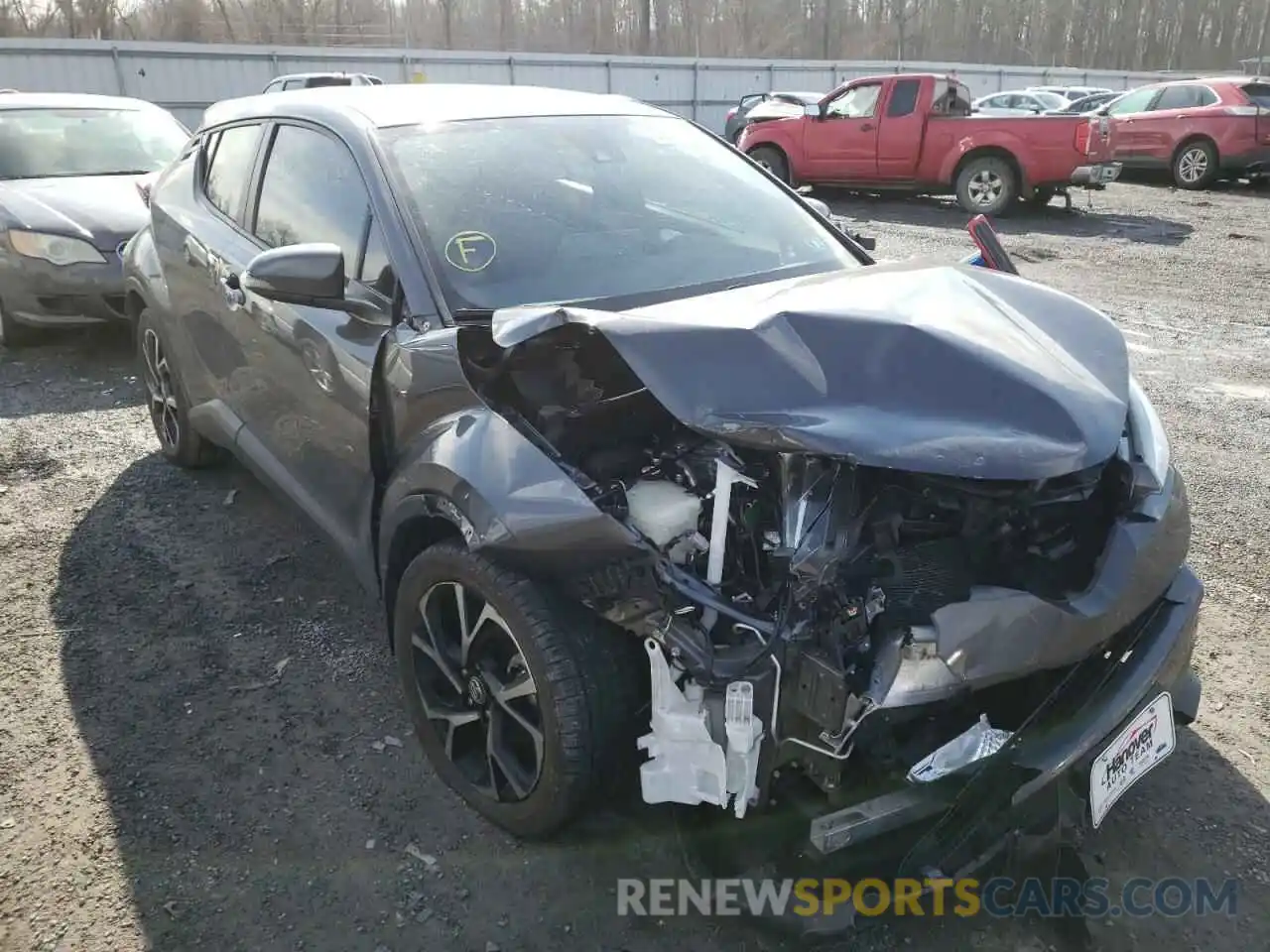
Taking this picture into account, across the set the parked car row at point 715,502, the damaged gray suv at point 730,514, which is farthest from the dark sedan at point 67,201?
the damaged gray suv at point 730,514

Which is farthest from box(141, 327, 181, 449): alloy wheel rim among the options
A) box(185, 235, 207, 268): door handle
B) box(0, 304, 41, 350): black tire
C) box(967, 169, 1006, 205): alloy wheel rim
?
box(967, 169, 1006, 205): alloy wheel rim

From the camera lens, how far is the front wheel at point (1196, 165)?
1503cm

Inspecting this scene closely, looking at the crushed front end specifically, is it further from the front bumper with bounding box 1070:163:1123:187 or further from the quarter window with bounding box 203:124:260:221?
the front bumper with bounding box 1070:163:1123:187

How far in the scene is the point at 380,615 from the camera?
3596mm

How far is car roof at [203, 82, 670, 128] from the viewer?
3256mm

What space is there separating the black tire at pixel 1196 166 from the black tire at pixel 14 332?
16.0m

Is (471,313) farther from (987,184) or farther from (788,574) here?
(987,184)

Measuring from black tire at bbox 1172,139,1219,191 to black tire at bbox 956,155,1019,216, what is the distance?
4460mm

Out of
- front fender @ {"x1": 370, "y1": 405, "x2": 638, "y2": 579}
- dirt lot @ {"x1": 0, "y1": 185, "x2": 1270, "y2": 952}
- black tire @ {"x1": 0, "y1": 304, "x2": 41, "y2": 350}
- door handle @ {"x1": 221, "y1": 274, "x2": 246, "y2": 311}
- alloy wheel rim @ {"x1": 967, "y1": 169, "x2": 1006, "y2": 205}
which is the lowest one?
dirt lot @ {"x1": 0, "y1": 185, "x2": 1270, "y2": 952}

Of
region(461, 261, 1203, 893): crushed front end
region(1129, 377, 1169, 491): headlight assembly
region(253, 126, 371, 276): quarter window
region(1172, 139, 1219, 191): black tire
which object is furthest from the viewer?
region(1172, 139, 1219, 191): black tire

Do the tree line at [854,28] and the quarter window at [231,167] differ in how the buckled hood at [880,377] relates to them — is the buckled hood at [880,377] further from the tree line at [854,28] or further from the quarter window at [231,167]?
the tree line at [854,28]

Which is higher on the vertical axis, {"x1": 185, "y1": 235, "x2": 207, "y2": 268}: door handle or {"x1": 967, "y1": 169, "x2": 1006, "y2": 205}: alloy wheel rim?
{"x1": 185, "y1": 235, "x2": 207, "y2": 268}: door handle

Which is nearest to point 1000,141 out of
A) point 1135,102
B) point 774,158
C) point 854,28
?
point 774,158

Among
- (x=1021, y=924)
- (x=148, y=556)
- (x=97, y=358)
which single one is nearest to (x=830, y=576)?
(x=1021, y=924)
